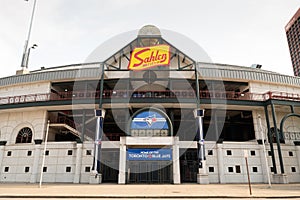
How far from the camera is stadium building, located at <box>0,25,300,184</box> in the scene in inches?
884

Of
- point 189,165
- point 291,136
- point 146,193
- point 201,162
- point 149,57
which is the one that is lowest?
point 146,193

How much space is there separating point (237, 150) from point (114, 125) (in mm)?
17118

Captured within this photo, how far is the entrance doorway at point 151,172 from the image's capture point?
22094 mm

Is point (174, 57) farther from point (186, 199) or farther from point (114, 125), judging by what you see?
point (186, 199)

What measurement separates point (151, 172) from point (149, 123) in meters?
5.15

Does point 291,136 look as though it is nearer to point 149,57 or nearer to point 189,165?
point 189,165

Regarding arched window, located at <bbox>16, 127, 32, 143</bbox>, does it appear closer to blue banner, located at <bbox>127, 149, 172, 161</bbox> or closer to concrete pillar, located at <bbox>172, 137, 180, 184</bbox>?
blue banner, located at <bbox>127, 149, 172, 161</bbox>

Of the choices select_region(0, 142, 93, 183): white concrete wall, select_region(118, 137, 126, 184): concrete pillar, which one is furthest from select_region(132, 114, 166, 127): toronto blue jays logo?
select_region(0, 142, 93, 183): white concrete wall

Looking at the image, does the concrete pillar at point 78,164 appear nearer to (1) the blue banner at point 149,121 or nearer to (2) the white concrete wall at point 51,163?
(2) the white concrete wall at point 51,163

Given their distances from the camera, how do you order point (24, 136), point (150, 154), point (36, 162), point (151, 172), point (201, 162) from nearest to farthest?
point (150, 154), point (201, 162), point (151, 172), point (36, 162), point (24, 136)

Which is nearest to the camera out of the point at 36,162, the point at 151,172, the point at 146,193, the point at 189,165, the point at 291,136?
the point at 146,193

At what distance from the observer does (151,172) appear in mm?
22203

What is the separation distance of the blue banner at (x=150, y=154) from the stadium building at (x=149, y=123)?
3.9 inches

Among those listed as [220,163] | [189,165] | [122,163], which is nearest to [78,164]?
[122,163]
